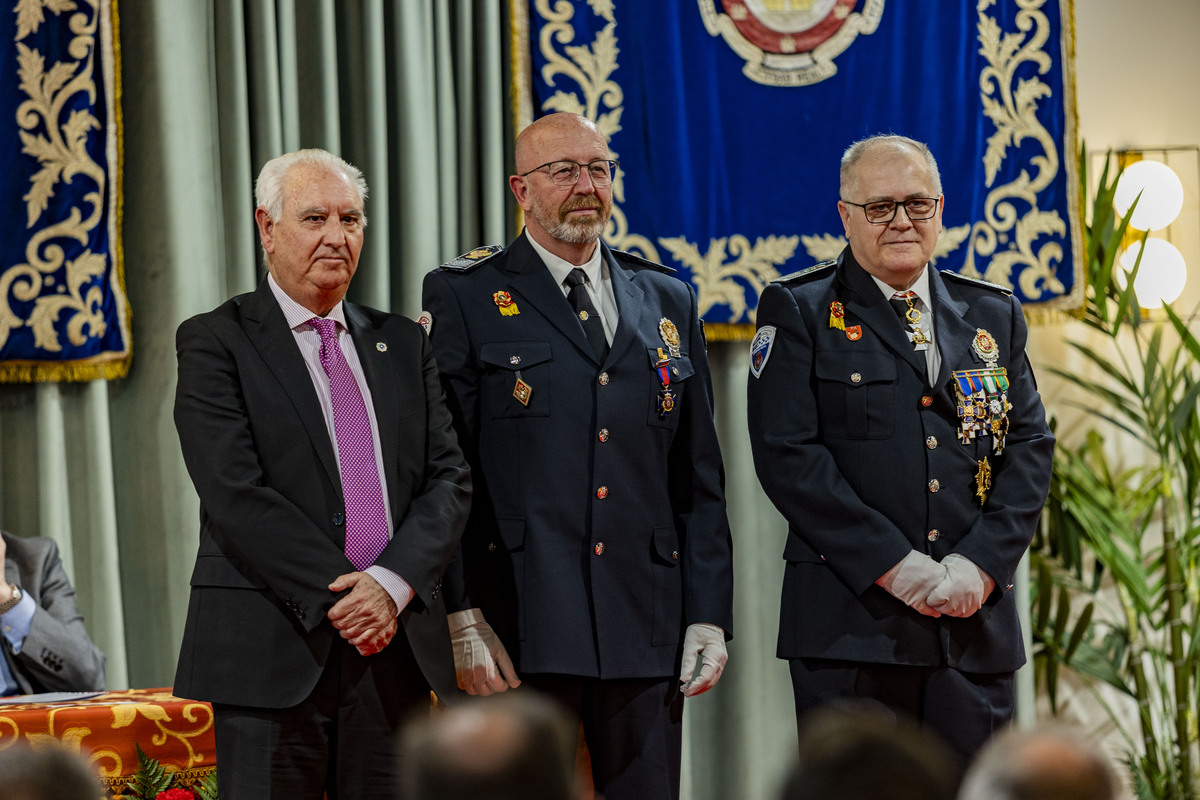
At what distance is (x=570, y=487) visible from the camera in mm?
2295

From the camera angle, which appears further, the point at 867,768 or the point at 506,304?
the point at 506,304

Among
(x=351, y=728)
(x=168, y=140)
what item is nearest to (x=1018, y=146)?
(x=168, y=140)

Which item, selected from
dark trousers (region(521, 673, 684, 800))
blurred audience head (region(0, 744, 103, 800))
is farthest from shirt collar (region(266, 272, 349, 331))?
blurred audience head (region(0, 744, 103, 800))

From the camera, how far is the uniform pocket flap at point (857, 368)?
2.37 meters

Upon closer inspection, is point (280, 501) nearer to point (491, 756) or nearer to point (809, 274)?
point (809, 274)

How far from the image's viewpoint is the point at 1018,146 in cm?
372

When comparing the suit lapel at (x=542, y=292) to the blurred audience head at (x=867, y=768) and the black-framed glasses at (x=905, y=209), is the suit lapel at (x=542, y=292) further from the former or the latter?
the blurred audience head at (x=867, y=768)

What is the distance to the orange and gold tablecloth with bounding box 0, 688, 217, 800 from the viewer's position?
2.35 meters

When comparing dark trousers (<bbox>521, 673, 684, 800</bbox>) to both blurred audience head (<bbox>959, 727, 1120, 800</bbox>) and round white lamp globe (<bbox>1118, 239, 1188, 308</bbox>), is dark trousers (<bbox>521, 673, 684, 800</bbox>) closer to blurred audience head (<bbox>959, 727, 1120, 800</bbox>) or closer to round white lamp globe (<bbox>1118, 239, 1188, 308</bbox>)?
blurred audience head (<bbox>959, 727, 1120, 800</bbox>)

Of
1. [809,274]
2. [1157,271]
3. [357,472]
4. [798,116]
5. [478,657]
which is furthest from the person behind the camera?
[1157,271]

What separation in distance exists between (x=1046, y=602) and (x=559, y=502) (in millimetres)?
2082

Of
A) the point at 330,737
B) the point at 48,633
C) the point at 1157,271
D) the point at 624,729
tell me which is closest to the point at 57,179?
the point at 48,633

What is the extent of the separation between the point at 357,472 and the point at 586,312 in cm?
56

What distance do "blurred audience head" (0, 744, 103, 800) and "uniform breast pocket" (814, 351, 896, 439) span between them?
1.91 meters
